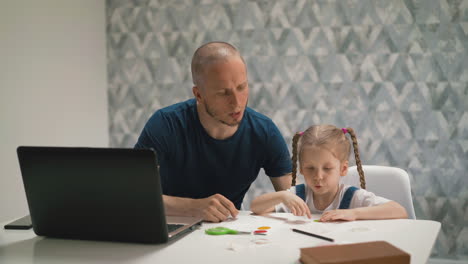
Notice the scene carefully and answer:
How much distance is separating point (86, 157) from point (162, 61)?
235 cm

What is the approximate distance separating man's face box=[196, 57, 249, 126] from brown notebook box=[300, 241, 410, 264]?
70 centimetres

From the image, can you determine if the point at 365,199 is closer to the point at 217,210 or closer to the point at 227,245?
the point at 217,210

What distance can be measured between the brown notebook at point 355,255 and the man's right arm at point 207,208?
48cm

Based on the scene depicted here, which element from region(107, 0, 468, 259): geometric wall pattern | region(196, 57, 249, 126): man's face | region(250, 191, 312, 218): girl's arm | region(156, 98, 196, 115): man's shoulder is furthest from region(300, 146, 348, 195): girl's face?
region(107, 0, 468, 259): geometric wall pattern

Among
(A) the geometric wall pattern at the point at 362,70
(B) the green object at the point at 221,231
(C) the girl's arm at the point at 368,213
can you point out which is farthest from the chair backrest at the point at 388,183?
(A) the geometric wall pattern at the point at 362,70

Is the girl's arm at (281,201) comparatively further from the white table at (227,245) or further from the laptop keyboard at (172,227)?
the laptop keyboard at (172,227)

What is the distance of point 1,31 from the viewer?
258 cm

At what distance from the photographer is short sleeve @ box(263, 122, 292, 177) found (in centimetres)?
199

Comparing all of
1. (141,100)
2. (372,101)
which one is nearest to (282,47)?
(372,101)

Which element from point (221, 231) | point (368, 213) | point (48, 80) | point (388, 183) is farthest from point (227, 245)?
point (48, 80)

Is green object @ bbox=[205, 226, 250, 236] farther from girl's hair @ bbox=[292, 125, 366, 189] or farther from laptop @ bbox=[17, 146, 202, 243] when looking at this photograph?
girl's hair @ bbox=[292, 125, 366, 189]

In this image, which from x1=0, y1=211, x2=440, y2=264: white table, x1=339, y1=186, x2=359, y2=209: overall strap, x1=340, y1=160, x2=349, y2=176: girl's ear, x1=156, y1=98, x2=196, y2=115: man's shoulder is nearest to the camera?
x1=0, y1=211, x2=440, y2=264: white table

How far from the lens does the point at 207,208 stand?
151 cm

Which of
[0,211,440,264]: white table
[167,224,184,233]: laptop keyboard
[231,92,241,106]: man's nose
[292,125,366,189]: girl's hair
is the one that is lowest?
[0,211,440,264]: white table
